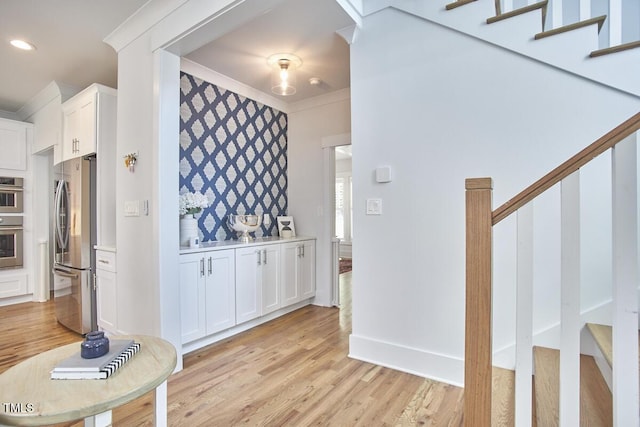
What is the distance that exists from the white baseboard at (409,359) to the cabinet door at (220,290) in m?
1.12

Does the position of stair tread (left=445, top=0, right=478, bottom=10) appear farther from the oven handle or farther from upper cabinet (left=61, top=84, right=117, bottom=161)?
the oven handle

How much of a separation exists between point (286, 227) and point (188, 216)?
4.35 ft

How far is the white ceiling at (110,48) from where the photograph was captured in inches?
92.6

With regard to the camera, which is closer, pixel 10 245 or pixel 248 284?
pixel 248 284

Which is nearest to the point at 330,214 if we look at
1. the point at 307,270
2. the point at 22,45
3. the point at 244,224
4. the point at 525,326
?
the point at 307,270

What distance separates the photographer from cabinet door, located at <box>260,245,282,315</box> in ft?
10.6

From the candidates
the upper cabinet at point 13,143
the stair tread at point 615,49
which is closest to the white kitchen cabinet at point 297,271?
the stair tread at point 615,49

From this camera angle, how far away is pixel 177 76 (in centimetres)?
244

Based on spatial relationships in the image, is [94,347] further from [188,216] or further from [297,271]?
[297,271]

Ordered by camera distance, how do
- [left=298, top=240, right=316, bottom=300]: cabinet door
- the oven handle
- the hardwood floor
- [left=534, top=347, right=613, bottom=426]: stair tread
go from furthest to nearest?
[left=298, top=240, right=316, bottom=300]: cabinet door < the oven handle < the hardwood floor < [left=534, top=347, right=613, bottom=426]: stair tread

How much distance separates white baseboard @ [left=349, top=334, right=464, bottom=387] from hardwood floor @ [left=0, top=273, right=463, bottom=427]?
6 centimetres

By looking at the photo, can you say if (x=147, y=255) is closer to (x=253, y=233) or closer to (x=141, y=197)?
(x=141, y=197)

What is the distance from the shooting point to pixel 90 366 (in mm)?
1098

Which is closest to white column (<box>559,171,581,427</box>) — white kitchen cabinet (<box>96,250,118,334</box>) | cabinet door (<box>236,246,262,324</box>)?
cabinet door (<box>236,246,262,324</box>)
